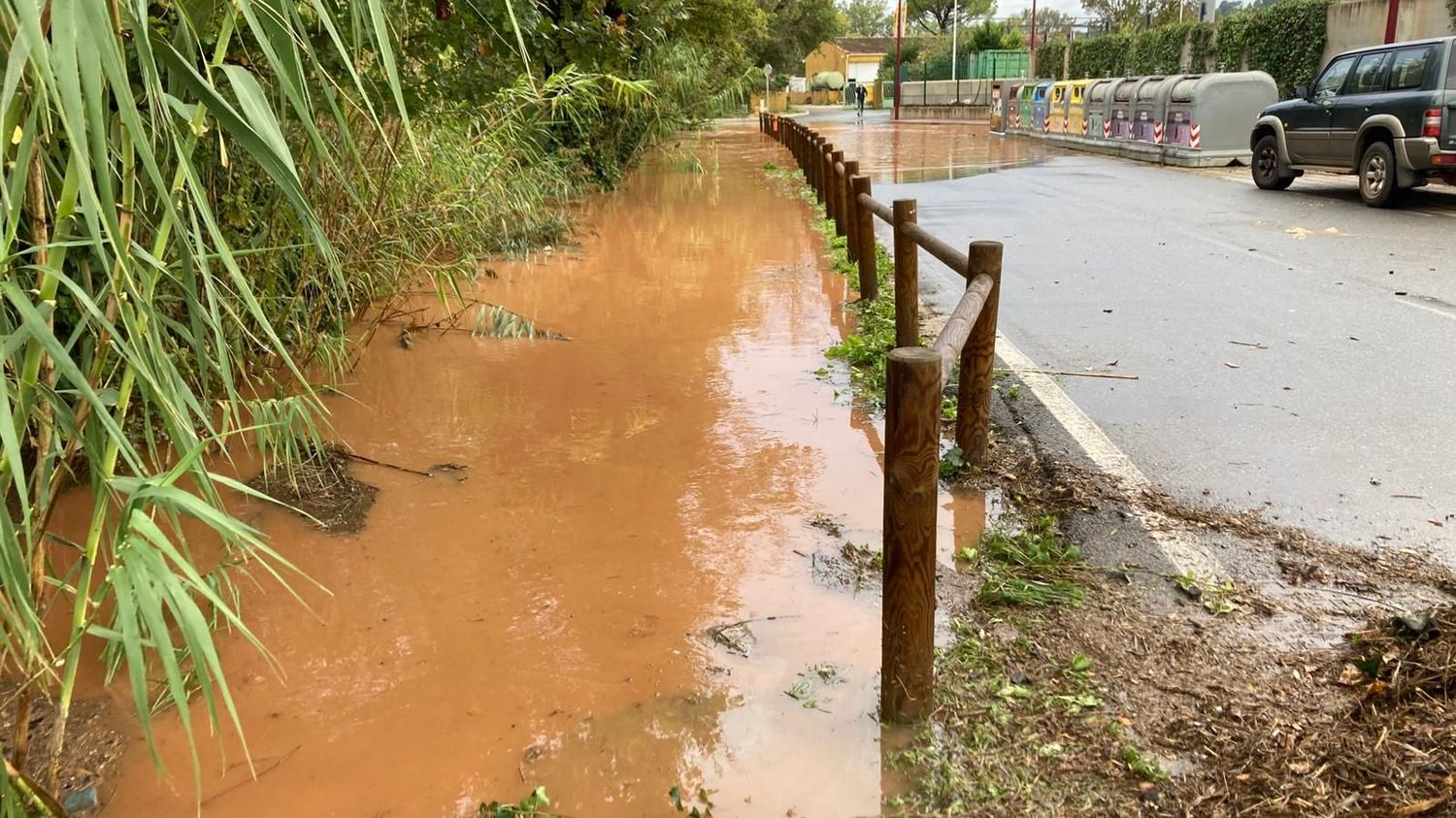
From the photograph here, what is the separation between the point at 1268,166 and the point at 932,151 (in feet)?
34.9

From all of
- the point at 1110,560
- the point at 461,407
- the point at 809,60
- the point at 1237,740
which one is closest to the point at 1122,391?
the point at 1110,560

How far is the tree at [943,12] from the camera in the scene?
83375 mm

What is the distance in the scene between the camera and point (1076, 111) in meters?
22.5

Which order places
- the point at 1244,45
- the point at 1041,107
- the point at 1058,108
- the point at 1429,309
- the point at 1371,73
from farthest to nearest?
1. the point at 1041,107
2. the point at 1244,45
3. the point at 1058,108
4. the point at 1371,73
5. the point at 1429,309

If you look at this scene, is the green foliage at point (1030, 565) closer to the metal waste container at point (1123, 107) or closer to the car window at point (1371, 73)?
the car window at point (1371, 73)

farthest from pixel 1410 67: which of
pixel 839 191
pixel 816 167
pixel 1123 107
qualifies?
pixel 1123 107

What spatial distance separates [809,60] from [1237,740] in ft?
322

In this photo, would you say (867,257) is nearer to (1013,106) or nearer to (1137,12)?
(1013,106)

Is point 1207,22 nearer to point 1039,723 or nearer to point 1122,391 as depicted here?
point 1122,391

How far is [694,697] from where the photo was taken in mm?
2859

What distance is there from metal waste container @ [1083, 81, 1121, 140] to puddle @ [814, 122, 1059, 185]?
3.00ft

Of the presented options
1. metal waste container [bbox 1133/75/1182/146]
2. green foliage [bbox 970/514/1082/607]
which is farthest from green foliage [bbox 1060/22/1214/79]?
green foliage [bbox 970/514/1082/607]

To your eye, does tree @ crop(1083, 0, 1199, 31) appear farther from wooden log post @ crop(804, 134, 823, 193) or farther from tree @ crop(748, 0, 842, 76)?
wooden log post @ crop(804, 134, 823, 193)

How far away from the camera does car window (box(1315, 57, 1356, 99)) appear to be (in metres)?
12.3
